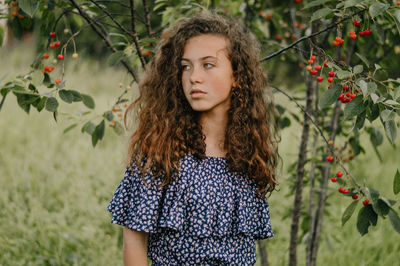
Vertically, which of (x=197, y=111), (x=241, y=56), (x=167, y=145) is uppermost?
(x=241, y=56)

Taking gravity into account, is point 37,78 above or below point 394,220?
above

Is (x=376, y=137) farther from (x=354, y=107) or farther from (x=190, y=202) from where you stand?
(x=190, y=202)

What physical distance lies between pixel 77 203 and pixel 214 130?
2.45m

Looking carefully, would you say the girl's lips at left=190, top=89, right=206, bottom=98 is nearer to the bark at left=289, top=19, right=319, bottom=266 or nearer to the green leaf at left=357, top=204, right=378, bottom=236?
the green leaf at left=357, top=204, right=378, bottom=236

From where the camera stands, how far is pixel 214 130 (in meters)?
1.50

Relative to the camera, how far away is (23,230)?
297 cm

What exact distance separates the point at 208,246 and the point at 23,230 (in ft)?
6.52

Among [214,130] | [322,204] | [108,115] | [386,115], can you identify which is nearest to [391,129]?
[386,115]

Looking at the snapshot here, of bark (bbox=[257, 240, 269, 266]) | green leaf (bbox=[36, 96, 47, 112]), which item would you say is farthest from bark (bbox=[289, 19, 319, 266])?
green leaf (bbox=[36, 96, 47, 112])

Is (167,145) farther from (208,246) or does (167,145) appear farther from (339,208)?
(339,208)

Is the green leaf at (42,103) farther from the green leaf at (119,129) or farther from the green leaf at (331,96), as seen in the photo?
→ the green leaf at (331,96)

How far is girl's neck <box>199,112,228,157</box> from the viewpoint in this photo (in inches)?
58.3

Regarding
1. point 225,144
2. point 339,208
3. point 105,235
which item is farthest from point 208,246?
point 339,208

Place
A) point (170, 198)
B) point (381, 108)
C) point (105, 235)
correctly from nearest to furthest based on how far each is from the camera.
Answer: point (381, 108) < point (170, 198) < point (105, 235)
